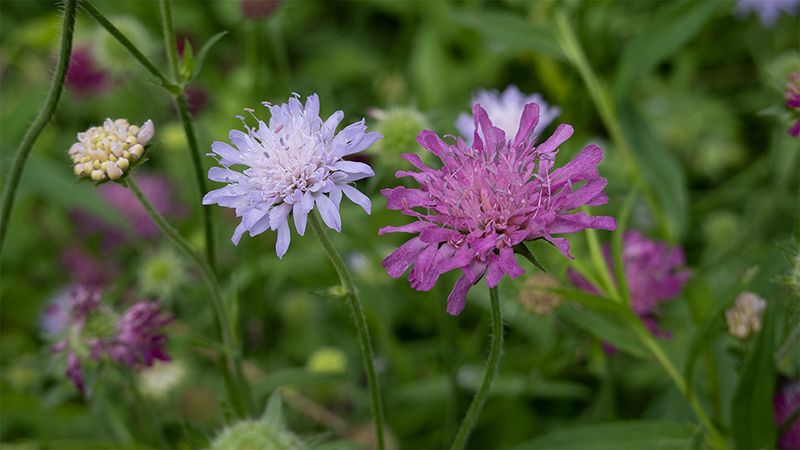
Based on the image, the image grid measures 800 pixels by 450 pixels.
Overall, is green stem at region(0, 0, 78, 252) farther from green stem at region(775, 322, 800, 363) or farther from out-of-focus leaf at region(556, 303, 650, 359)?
green stem at region(775, 322, 800, 363)

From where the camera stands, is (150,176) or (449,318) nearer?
(449,318)

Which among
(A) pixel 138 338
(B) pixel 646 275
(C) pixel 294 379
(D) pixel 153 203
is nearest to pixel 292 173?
(C) pixel 294 379

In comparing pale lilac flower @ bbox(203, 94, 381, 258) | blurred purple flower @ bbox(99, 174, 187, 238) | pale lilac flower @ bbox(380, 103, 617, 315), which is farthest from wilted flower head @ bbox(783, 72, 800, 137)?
blurred purple flower @ bbox(99, 174, 187, 238)

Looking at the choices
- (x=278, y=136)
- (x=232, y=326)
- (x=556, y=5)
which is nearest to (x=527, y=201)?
(x=278, y=136)

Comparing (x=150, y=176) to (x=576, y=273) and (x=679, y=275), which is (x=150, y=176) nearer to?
(x=576, y=273)

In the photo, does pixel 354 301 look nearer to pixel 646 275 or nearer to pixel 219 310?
pixel 219 310

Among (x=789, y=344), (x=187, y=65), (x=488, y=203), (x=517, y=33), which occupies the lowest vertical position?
(x=789, y=344)
